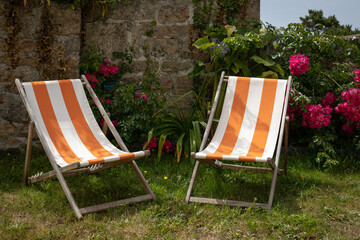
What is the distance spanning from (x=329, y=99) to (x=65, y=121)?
8.65 feet

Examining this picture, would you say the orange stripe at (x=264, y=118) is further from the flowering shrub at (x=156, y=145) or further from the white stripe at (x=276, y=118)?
the flowering shrub at (x=156, y=145)

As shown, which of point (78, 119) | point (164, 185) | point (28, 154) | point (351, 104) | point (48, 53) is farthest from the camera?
point (48, 53)

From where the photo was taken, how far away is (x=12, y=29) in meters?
3.96

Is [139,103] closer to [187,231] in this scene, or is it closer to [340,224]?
[187,231]

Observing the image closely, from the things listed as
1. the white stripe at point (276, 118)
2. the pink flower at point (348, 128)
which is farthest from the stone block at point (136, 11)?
the pink flower at point (348, 128)

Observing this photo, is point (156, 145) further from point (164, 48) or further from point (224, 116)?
point (164, 48)

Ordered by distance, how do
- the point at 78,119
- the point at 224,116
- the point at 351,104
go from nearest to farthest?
the point at 78,119, the point at 224,116, the point at 351,104

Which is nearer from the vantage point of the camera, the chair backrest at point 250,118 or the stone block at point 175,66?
the chair backrest at point 250,118

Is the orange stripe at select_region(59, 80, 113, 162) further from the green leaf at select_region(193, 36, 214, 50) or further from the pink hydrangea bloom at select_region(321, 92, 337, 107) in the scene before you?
the pink hydrangea bloom at select_region(321, 92, 337, 107)

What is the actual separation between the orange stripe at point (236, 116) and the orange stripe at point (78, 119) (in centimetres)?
98

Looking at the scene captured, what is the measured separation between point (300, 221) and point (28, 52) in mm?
3123

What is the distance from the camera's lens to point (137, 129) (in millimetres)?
4137

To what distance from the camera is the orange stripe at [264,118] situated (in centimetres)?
313

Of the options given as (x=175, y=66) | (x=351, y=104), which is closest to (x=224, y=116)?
(x=175, y=66)
